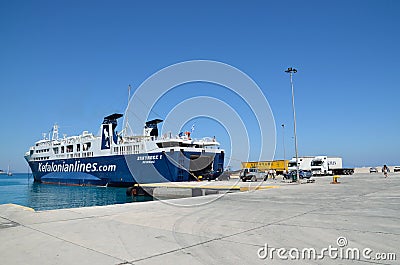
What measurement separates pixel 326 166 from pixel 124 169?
115 ft

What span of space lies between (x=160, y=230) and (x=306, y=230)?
10.7ft

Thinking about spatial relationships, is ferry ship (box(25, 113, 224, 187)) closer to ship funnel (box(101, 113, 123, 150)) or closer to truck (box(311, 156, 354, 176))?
ship funnel (box(101, 113, 123, 150))

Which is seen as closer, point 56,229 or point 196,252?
point 196,252

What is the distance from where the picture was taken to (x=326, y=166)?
5422 centimetres

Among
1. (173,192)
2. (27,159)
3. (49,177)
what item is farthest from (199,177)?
(27,159)

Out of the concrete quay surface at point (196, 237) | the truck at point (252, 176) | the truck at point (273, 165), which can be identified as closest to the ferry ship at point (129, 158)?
the truck at point (252, 176)

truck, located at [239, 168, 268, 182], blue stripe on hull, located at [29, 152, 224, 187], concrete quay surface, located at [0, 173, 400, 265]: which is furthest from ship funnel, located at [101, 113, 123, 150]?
concrete quay surface, located at [0, 173, 400, 265]

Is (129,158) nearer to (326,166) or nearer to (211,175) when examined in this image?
(211,175)

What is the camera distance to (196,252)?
5.06 meters

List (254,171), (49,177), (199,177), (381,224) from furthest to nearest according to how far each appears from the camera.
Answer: (49,177) → (199,177) → (254,171) → (381,224)

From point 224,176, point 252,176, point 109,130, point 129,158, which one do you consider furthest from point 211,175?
point 109,130

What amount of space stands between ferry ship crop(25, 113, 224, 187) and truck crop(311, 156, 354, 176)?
16784 millimetres

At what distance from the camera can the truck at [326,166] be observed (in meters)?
53.6

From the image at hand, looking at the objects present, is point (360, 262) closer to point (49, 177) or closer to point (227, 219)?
point (227, 219)
